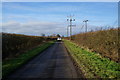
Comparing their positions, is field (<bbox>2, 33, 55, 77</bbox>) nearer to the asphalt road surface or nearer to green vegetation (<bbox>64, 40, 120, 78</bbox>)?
the asphalt road surface

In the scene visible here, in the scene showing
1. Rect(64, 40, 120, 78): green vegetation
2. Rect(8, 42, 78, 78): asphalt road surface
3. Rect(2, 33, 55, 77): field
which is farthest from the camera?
Rect(2, 33, 55, 77): field

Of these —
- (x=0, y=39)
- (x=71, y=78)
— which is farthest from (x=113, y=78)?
(x=0, y=39)

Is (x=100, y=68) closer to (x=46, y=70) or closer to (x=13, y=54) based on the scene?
(x=46, y=70)

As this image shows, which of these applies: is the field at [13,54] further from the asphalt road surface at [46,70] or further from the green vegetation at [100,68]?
the green vegetation at [100,68]

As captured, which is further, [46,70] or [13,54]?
[13,54]

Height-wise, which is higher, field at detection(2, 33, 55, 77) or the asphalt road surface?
field at detection(2, 33, 55, 77)

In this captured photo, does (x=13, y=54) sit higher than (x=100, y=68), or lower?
higher

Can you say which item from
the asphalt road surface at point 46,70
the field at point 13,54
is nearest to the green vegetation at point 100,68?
the asphalt road surface at point 46,70

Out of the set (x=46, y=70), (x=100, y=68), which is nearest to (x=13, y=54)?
(x=46, y=70)

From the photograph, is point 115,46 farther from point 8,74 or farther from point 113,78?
point 8,74

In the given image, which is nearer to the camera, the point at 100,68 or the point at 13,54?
the point at 100,68

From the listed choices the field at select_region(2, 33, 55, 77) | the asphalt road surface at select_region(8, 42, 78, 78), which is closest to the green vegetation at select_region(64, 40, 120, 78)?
the asphalt road surface at select_region(8, 42, 78, 78)

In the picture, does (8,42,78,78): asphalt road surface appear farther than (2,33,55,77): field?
No

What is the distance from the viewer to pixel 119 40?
11062mm
